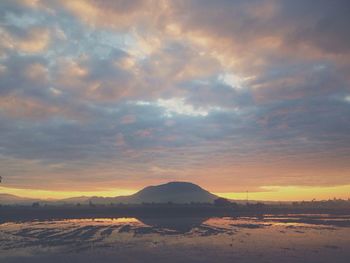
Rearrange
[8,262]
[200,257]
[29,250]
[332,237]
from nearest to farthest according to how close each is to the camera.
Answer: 1. [8,262]
2. [200,257]
3. [29,250]
4. [332,237]

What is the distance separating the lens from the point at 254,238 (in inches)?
1857

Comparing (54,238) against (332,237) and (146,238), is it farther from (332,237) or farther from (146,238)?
(332,237)

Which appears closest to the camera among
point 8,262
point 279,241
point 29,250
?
point 8,262

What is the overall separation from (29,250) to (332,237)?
1547 inches

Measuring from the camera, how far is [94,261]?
103ft

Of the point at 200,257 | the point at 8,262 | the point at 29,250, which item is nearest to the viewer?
the point at 8,262

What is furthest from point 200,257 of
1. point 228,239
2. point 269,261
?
point 228,239

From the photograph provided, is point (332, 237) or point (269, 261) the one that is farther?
point (332, 237)

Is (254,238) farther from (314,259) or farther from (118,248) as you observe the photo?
(118,248)

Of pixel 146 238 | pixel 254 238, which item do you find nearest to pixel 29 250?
pixel 146 238

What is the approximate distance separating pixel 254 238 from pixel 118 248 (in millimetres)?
19322

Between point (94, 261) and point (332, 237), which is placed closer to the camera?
point (94, 261)

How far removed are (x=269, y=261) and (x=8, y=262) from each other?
2313 centimetres

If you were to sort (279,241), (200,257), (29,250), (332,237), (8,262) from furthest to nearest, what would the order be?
(332,237), (279,241), (29,250), (200,257), (8,262)
